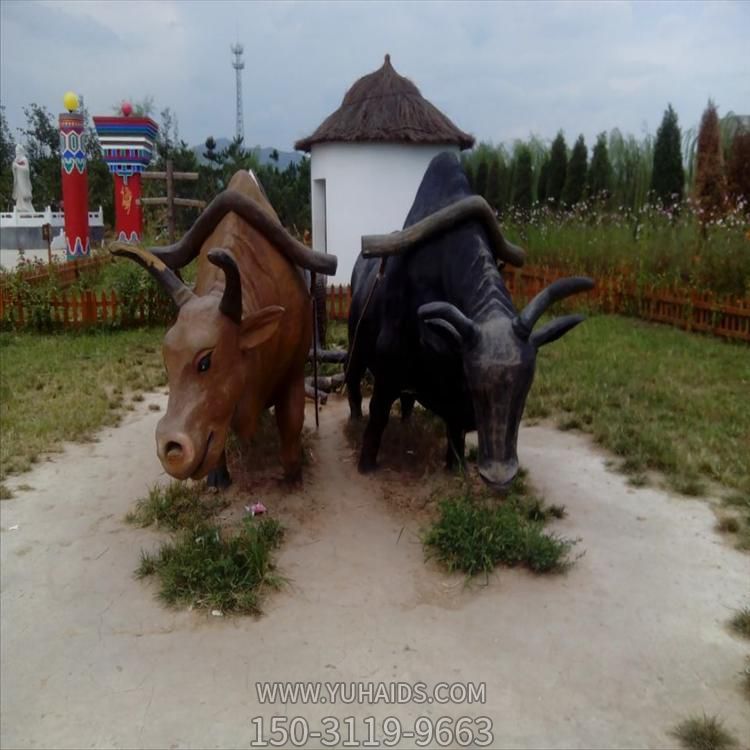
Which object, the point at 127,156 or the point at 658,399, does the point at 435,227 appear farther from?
the point at 127,156

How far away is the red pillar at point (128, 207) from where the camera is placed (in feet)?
57.7

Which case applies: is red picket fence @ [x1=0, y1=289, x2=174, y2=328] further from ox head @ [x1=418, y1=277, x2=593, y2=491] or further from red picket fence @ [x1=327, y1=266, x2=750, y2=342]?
ox head @ [x1=418, y1=277, x2=593, y2=491]

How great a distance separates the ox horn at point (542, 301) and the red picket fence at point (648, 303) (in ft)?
20.1

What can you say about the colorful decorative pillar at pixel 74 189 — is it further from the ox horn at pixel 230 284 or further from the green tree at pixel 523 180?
the ox horn at pixel 230 284

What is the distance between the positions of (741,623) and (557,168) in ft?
57.9

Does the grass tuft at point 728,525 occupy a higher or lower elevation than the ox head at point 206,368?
lower

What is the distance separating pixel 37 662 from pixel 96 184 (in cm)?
2793

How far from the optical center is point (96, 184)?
27766 millimetres

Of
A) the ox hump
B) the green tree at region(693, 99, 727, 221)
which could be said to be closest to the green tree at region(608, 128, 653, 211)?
the green tree at region(693, 99, 727, 221)

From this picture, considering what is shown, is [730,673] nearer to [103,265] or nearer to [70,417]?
[70,417]

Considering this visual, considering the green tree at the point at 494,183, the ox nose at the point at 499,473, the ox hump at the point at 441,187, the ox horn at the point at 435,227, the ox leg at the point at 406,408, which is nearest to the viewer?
the ox nose at the point at 499,473

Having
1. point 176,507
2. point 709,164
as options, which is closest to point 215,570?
point 176,507

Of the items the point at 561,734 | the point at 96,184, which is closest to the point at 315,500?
the point at 561,734

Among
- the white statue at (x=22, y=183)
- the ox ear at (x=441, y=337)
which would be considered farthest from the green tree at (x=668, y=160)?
the white statue at (x=22, y=183)
